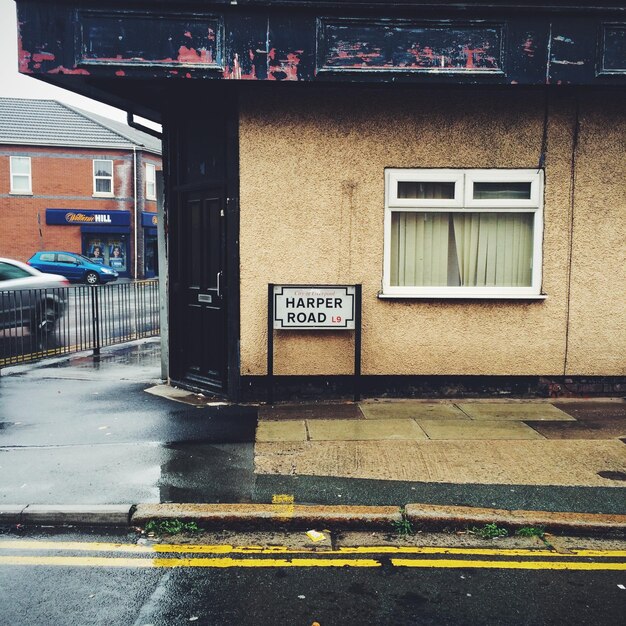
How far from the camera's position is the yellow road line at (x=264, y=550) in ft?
15.5

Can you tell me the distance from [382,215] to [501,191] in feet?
5.13

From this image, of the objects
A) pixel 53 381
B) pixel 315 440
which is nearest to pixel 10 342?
pixel 53 381

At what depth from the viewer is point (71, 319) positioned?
13.8m

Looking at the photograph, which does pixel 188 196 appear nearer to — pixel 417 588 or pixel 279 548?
Answer: pixel 279 548

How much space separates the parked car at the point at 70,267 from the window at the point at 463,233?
27.3 metres

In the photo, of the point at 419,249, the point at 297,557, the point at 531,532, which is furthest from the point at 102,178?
the point at 531,532

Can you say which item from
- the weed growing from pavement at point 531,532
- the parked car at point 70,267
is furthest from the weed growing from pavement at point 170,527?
the parked car at point 70,267

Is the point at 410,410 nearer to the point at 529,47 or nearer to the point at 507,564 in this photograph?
the point at 507,564

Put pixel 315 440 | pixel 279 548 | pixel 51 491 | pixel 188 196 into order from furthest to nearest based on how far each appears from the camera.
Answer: pixel 188 196
pixel 315 440
pixel 51 491
pixel 279 548

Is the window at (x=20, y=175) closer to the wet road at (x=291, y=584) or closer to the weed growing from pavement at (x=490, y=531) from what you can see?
the wet road at (x=291, y=584)

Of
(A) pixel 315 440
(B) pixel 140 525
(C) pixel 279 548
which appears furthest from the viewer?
(A) pixel 315 440

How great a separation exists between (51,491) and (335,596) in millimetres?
2748

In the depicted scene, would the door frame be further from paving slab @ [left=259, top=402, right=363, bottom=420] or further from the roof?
the roof

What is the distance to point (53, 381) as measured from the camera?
33.9 ft
